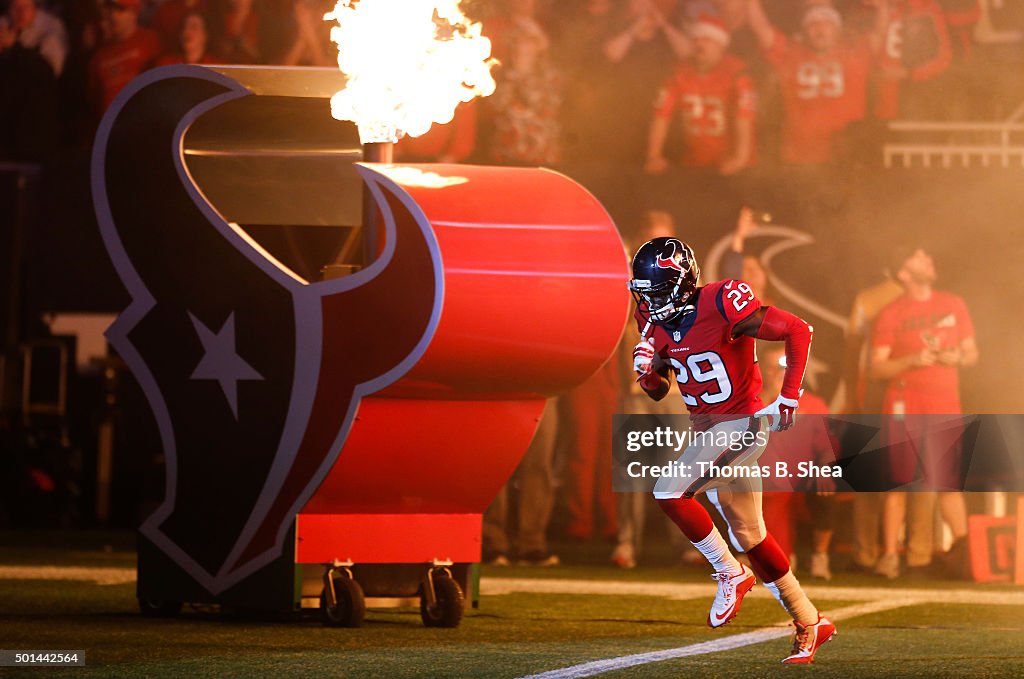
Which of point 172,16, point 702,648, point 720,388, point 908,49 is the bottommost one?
point 702,648

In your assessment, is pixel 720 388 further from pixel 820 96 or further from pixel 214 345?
pixel 820 96

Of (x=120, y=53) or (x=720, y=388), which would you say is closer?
(x=720, y=388)

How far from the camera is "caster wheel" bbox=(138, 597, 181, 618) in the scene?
27.2ft

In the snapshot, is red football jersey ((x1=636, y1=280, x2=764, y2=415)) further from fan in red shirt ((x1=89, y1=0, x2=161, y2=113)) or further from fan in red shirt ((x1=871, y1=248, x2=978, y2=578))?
fan in red shirt ((x1=89, y1=0, x2=161, y2=113))

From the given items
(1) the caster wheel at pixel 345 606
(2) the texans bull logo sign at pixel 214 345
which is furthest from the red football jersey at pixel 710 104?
(1) the caster wheel at pixel 345 606

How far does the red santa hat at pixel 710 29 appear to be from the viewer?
1297 centimetres

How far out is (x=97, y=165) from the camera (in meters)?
8.23

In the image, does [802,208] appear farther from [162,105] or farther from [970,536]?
[162,105]

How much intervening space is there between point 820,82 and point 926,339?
2587 millimetres

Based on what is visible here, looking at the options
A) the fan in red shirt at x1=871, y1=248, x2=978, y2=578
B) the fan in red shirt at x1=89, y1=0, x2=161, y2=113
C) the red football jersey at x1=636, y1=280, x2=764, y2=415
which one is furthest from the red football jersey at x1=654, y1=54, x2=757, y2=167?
the red football jersey at x1=636, y1=280, x2=764, y2=415

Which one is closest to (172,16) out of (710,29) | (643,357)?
(710,29)

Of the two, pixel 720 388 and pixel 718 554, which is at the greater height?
A: pixel 720 388

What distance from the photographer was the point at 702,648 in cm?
723

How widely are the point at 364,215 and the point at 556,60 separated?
5.24 m
